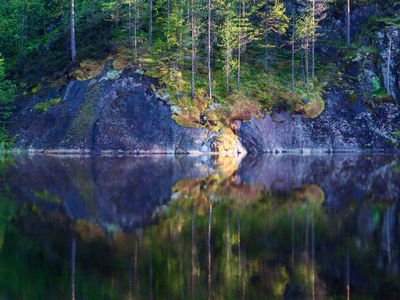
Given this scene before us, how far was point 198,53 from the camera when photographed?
5341cm

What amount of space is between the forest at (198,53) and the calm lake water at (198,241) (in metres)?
26.2

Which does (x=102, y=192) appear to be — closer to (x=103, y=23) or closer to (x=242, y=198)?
(x=242, y=198)

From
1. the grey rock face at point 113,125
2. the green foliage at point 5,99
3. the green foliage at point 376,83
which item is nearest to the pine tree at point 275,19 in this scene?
the green foliage at point 376,83

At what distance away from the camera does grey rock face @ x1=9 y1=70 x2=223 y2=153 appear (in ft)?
133

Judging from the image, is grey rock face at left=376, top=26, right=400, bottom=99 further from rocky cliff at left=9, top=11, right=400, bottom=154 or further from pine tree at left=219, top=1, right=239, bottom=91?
pine tree at left=219, top=1, right=239, bottom=91

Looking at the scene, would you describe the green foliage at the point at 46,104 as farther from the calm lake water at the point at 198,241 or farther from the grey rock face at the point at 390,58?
the grey rock face at the point at 390,58

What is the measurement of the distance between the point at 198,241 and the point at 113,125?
32.7 m

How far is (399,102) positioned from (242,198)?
42.3m

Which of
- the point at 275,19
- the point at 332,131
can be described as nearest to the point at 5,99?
the point at 275,19

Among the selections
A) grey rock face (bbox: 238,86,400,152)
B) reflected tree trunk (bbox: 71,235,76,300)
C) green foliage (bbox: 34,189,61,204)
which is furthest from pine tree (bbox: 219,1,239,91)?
reflected tree trunk (bbox: 71,235,76,300)

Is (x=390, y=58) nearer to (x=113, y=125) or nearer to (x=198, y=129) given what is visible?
(x=198, y=129)

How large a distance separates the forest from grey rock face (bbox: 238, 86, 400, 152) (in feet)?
5.52

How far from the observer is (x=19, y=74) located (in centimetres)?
5331

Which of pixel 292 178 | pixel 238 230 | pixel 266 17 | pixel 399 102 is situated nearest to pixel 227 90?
pixel 266 17
